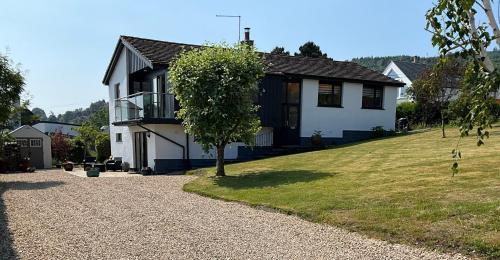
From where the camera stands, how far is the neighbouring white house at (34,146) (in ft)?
103

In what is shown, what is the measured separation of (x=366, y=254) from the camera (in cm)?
595

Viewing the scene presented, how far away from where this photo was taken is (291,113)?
2475cm

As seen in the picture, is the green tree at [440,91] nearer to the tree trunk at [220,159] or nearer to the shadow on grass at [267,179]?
the shadow on grass at [267,179]

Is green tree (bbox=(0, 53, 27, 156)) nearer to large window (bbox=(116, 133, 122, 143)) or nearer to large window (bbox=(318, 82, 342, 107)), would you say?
large window (bbox=(116, 133, 122, 143))

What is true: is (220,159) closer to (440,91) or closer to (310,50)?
(440,91)

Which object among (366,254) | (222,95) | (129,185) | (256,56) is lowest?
(129,185)

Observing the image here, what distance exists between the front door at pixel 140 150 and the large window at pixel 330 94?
1050 centimetres

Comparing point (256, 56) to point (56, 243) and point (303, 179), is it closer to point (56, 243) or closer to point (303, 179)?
point (303, 179)

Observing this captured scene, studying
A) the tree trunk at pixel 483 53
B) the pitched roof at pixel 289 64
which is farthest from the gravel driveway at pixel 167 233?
the pitched roof at pixel 289 64

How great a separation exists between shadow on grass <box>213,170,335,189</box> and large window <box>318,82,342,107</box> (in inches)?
454

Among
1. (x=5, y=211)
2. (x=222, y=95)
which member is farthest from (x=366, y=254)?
(x=222, y=95)

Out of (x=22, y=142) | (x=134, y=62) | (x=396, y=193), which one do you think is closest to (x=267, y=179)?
(x=396, y=193)

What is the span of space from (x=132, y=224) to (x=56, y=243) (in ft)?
5.27

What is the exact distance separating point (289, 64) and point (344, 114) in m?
4.62
